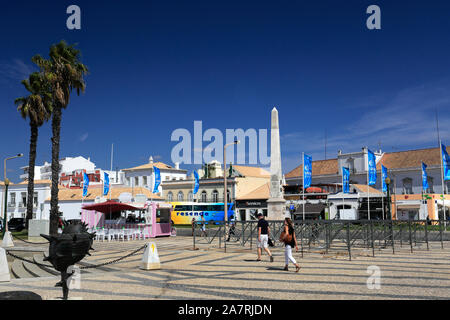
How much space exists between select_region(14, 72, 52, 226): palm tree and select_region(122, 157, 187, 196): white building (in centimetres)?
4788

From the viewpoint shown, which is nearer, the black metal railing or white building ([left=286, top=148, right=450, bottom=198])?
the black metal railing

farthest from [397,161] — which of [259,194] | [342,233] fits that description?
[342,233]

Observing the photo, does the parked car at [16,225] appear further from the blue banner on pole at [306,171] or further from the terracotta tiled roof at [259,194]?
the terracotta tiled roof at [259,194]

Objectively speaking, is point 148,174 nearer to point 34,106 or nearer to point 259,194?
point 259,194

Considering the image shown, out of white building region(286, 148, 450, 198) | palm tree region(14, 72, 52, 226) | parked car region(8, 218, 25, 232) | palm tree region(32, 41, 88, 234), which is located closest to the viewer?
palm tree region(32, 41, 88, 234)

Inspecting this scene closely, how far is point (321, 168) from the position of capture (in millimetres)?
67750

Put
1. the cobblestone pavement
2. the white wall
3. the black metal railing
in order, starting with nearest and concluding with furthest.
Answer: the cobblestone pavement
the black metal railing
the white wall

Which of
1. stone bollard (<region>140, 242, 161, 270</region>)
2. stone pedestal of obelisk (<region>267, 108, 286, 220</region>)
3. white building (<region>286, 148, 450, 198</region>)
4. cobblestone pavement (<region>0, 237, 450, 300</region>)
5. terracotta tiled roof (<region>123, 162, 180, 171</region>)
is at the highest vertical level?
terracotta tiled roof (<region>123, 162, 180, 171</region>)

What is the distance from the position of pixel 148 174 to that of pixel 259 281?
72.1m

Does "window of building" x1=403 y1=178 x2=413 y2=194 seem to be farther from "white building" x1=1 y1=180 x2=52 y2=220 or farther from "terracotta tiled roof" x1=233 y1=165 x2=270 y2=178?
"white building" x1=1 y1=180 x2=52 y2=220

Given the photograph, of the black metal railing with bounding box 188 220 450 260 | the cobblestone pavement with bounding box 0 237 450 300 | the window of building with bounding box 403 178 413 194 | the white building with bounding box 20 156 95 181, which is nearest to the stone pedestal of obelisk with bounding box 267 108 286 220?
the black metal railing with bounding box 188 220 450 260

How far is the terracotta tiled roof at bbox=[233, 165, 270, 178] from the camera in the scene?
68650 mm
